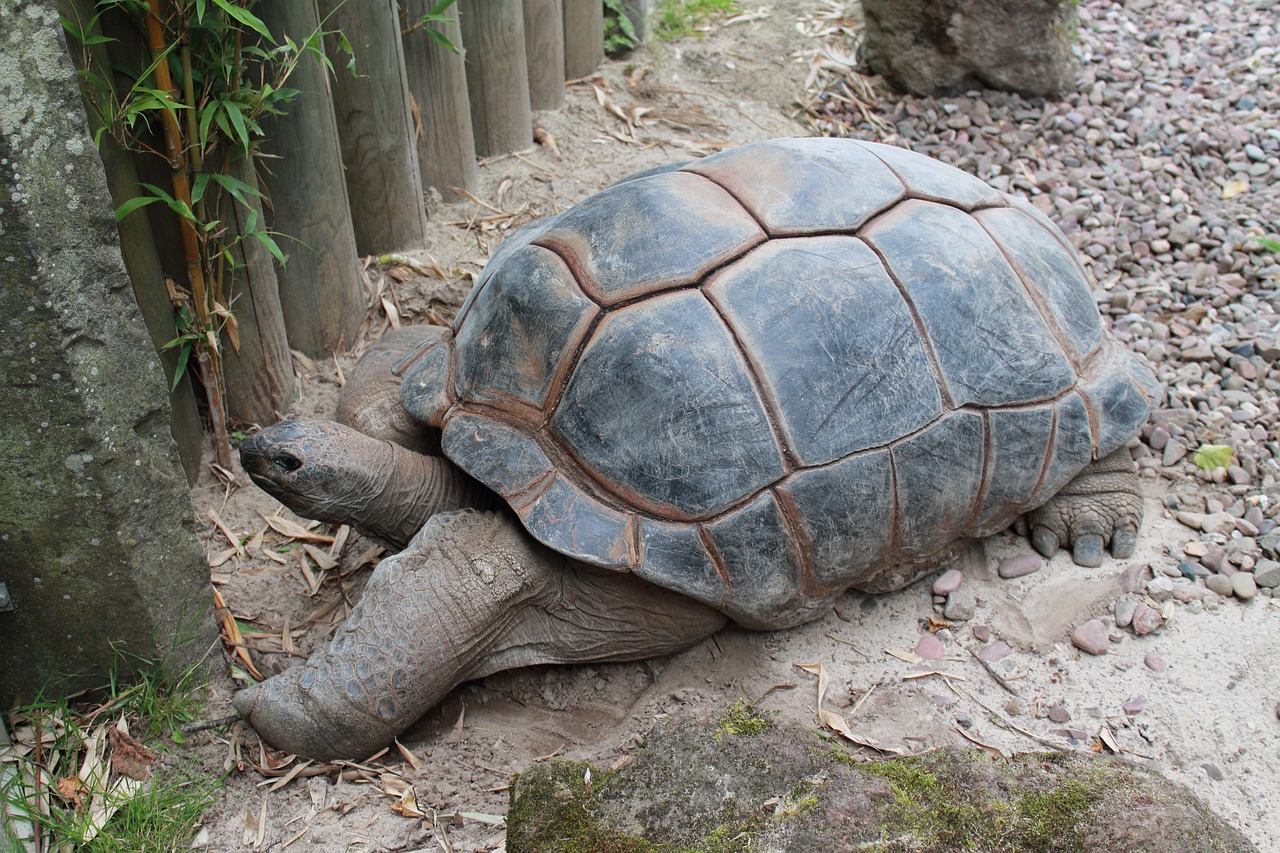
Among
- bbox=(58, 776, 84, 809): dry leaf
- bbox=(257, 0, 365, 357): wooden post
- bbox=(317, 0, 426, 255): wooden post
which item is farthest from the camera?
bbox=(317, 0, 426, 255): wooden post

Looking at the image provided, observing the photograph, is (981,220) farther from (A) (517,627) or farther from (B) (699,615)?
(A) (517,627)

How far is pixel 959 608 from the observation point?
3125 millimetres

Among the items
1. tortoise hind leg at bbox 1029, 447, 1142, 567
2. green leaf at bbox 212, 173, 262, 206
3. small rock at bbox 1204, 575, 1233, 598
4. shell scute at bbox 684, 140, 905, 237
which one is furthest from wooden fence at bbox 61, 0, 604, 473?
small rock at bbox 1204, 575, 1233, 598

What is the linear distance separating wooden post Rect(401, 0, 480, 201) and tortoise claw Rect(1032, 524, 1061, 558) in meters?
2.71

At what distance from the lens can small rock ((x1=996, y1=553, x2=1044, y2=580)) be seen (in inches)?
127

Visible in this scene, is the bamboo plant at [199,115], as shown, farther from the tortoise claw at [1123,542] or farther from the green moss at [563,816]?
the tortoise claw at [1123,542]

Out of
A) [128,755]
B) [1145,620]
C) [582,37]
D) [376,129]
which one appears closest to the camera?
[128,755]

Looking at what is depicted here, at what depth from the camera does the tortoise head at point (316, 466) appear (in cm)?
278

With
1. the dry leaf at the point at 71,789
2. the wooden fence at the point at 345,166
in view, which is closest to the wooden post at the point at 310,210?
the wooden fence at the point at 345,166

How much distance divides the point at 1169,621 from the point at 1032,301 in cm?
100

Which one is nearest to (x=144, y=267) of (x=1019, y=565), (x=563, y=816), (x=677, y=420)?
(x=677, y=420)

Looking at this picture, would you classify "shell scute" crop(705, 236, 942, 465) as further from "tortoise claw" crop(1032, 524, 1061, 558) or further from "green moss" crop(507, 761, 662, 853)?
"green moss" crop(507, 761, 662, 853)

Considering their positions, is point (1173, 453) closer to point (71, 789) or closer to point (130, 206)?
point (130, 206)

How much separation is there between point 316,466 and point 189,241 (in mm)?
831
